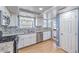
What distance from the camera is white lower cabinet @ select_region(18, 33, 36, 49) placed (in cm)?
180

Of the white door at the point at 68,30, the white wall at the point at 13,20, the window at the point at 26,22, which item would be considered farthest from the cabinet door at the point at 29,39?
the white door at the point at 68,30

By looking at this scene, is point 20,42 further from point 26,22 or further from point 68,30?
point 68,30

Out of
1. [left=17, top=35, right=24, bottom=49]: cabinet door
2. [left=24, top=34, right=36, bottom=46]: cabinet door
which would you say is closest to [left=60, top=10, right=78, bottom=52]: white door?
[left=24, top=34, right=36, bottom=46]: cabinet door

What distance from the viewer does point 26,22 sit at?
179cm

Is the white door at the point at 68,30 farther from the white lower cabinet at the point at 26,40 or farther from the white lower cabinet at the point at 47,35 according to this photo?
the white lower cabinet at the point at 26,40

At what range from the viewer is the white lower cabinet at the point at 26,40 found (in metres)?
1.80


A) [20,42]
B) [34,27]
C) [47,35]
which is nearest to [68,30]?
[47,35]

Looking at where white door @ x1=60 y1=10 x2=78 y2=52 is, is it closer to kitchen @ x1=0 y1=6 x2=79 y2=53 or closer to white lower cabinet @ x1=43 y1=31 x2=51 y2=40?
kitchen @ x1=0 y1=6 x2=79 y2=53

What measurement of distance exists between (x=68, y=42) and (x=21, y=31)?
0.97 meters

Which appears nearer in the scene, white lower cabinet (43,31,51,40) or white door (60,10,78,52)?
white door (60,10,78,52)

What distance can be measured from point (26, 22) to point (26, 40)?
38 centimetres

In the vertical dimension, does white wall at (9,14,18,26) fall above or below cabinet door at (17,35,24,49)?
above

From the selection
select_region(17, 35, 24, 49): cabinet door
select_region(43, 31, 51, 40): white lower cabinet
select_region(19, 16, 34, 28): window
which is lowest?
select_region(17, 35, 24, 49): cabinet door
